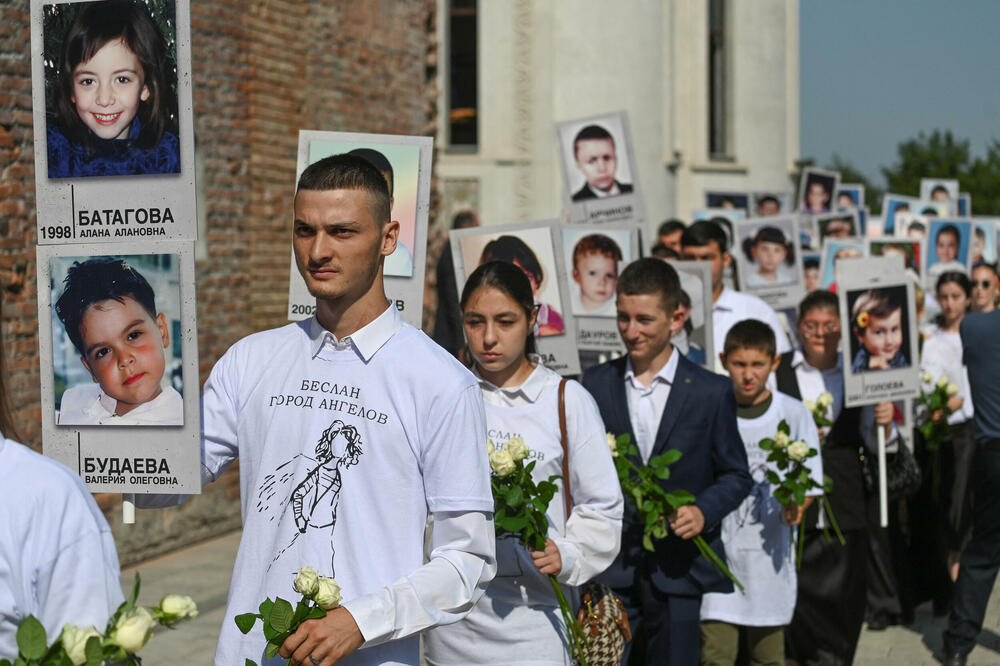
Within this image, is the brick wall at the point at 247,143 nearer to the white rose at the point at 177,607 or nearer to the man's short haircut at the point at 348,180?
the man's short haircut at the point at 348,180

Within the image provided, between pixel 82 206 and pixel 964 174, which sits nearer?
pixel 82 206

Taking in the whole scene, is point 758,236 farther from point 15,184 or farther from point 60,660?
point 60,660

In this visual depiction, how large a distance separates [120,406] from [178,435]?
27 cm

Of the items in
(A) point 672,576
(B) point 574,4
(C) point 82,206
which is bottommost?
(A) point 672,576

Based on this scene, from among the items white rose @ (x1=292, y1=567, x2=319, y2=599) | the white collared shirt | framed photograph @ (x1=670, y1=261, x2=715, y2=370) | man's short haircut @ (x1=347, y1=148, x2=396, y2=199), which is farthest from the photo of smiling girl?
framed photograph @ (x1=670, y1=261, x2=715, y2=370)

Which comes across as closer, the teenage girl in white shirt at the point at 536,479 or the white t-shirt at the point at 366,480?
the white t-shirt at the point at 366,480

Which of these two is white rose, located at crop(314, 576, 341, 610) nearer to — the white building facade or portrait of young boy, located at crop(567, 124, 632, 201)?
portrait of young boy, located at crop(567, 124, 632, 201)

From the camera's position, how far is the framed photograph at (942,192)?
21125 mm

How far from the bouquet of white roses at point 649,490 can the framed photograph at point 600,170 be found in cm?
433

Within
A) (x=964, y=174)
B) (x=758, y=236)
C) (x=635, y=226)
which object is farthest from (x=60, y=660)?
(x=964, y=174)

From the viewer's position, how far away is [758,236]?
12445 millimetres

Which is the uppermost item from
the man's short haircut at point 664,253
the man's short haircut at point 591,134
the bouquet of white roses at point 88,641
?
the man's short haircut at point 591,134

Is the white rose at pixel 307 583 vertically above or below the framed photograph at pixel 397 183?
below

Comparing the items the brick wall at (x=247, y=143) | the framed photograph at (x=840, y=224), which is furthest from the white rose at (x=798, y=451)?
the framed photograph at (x=840, y=224)
